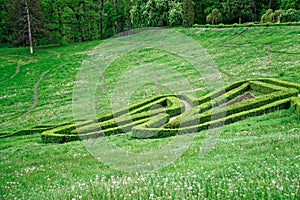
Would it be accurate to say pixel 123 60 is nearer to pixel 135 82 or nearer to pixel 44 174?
pixel 135 82

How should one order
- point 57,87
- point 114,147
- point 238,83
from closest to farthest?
point 114,147 → point 238,83 → point 57,87

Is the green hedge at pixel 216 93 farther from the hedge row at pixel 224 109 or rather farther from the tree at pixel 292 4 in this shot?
the tree at pixel 292 4

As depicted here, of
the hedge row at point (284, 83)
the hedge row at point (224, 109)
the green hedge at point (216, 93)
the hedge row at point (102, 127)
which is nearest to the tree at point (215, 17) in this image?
the green hedge at point (216, 93)

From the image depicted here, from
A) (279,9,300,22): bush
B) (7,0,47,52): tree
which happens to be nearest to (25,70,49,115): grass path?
(7,0,47,52): tree

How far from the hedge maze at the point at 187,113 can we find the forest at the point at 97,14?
35.8m

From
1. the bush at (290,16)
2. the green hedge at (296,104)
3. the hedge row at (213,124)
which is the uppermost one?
the bush at (290,16)

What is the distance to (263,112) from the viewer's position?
16.2 meters

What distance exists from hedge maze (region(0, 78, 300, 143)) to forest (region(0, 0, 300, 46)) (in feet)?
117

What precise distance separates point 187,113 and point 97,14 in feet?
209

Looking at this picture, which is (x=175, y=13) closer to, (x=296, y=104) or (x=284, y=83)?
(x=284, y=83)

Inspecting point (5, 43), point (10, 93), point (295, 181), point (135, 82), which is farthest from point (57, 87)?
point (5, 43)

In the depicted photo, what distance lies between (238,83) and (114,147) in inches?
489

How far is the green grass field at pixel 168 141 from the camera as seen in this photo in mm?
6250

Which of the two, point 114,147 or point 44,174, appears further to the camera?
point 114,147
